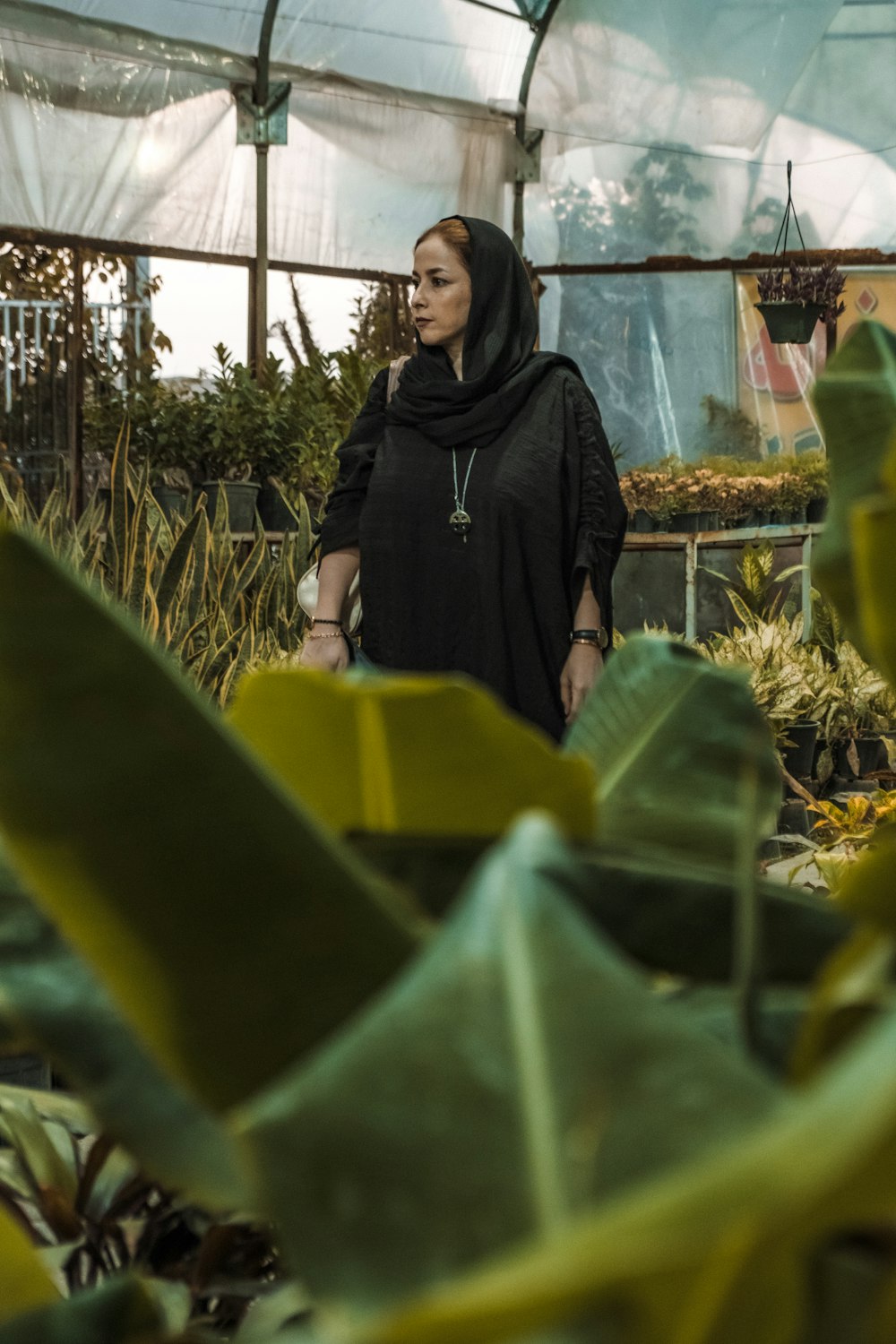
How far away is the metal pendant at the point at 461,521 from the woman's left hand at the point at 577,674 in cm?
25

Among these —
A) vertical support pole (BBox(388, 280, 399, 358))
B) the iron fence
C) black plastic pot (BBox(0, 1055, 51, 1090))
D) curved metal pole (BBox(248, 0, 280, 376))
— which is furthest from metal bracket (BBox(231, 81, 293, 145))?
black plastic pot (BBox(0, 1055, 51, 1090))

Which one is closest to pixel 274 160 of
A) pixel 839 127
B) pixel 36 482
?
pixel 36 482

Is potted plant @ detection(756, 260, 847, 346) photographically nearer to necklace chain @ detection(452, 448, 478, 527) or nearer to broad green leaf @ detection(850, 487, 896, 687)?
necklace chain @ detection(452, 448, 478, 527)

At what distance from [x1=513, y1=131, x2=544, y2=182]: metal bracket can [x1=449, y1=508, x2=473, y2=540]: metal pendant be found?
4884 millimetres

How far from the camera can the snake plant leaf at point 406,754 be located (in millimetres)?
199

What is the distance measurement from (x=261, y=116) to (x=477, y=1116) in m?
6.15

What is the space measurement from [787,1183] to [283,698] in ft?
0.39

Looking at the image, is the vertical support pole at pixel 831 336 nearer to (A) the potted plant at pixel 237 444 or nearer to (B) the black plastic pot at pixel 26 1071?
(A) the potted plant at pixel 237 444

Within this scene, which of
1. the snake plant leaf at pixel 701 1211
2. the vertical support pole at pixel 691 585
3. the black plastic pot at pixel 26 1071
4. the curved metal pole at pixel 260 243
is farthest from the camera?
the curved metal pole at pixel 260 243

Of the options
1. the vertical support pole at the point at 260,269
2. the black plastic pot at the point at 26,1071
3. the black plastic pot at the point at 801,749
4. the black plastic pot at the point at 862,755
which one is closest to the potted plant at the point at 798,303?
the black plastic pot at the point at 862,755

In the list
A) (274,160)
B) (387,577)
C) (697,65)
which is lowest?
(387,577)

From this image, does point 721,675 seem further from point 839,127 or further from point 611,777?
point 839,127

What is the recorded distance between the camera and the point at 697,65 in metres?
6.61

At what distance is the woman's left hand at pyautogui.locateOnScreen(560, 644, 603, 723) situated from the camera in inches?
85.4
